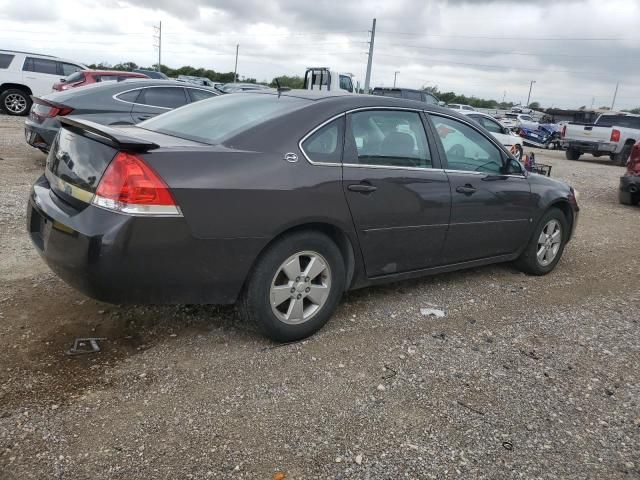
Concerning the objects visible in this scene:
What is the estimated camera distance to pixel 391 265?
3.93 m

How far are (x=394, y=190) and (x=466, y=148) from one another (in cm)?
106

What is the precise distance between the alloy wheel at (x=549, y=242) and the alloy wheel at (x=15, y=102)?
1555cm

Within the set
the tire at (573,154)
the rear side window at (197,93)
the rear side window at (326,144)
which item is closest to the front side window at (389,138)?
the rear side window at (326,144)

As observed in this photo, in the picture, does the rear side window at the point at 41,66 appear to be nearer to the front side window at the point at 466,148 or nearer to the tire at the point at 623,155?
the front side window at the point at 466,148

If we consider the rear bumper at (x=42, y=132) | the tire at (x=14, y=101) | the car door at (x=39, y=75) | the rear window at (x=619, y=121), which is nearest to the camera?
the rear bumper at (x=42, y=132)

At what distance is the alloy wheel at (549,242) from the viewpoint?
523cm

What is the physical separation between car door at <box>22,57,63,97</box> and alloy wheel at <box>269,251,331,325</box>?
14.9m

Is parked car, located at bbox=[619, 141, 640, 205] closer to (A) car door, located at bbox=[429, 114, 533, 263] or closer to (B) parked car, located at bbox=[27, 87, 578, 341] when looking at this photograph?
(A) car door, located at bbox=[429, 114, 533, 263]

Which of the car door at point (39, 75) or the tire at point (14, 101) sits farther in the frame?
the tire at point (14, 101)

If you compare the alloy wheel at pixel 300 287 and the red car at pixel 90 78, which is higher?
the red car at pixel 90 78

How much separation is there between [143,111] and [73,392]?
6.08 meters

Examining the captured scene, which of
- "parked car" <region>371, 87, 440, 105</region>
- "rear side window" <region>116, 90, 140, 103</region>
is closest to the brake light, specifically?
"parked car" <region>371, 87, 440, 105</region>

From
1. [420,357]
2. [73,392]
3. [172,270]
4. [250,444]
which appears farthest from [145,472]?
[420,357]

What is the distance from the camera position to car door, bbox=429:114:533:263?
13.9 ft
